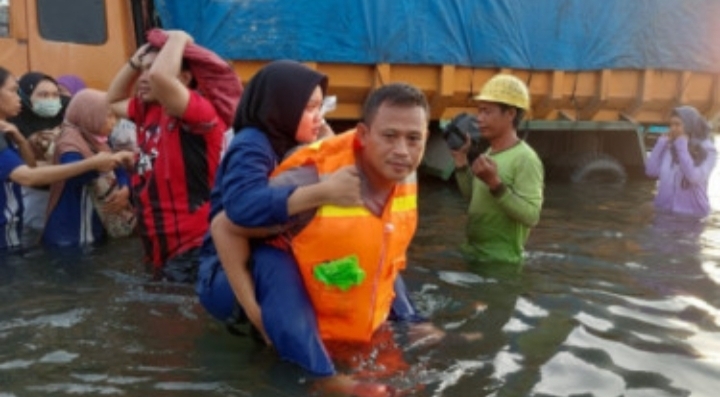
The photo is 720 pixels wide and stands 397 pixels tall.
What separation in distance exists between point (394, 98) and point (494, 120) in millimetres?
2050

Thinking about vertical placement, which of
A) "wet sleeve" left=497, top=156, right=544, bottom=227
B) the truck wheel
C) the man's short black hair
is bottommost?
the truck wheel

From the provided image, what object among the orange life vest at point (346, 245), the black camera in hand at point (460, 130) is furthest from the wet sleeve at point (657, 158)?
the orange life vest at point (346, 245)

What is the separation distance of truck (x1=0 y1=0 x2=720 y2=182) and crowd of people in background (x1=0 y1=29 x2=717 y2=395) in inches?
36.6

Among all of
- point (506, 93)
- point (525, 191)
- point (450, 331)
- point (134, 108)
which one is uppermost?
point (506, 93)

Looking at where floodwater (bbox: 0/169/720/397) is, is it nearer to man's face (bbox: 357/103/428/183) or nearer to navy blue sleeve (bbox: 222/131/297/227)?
navy blue sleeve (bbox: 222/131/297/227)

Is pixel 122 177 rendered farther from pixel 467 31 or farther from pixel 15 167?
pixel 467 31

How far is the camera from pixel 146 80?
4625 millimetres

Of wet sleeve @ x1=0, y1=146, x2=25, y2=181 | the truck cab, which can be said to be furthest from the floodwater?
the truck cab

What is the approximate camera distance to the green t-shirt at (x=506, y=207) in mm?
5020

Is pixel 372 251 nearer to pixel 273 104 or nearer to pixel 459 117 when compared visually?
pixel 273 104

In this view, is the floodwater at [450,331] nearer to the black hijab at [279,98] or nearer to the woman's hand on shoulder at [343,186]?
the woman's hand on shoulder at [343,186]

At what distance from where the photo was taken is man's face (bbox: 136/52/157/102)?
462cm

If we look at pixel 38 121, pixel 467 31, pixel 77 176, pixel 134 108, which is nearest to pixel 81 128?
pixel 77 176

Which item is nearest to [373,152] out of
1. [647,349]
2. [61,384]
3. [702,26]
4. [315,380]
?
[315,380]
